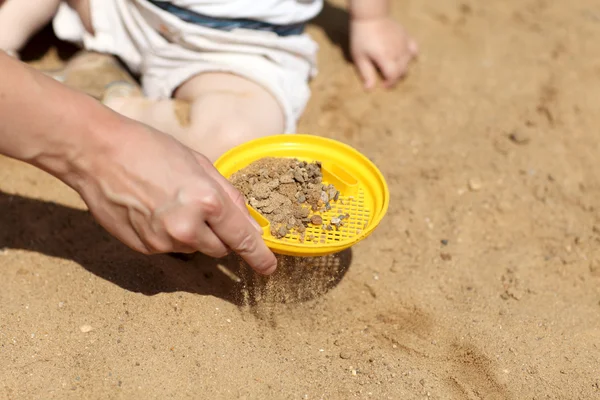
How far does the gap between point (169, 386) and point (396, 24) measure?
4.17 ft

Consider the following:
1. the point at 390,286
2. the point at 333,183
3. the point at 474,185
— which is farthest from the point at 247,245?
the point at 474,185

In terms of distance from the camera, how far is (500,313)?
4.52ft

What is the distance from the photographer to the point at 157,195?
1.00 meters

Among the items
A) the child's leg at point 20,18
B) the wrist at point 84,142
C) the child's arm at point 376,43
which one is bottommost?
the child's arm at point 376,43

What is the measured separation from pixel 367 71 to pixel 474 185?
49 cm

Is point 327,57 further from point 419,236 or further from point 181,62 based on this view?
point 419,236

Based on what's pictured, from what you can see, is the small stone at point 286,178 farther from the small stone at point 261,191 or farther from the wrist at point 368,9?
the wrist at point 368,9

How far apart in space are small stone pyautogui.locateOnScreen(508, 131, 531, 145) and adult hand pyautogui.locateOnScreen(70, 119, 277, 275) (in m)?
1.00

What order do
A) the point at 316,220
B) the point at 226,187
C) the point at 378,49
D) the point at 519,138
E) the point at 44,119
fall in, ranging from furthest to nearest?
1. the point at 378,49
2. the point at 519,138
3. the point at 316,220
4. the point at 226,187
5. the point at 44,119

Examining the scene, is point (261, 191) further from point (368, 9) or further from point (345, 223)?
point (368, 9)

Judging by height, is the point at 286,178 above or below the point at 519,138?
above

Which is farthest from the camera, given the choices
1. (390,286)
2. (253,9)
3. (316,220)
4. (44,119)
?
(253,9)

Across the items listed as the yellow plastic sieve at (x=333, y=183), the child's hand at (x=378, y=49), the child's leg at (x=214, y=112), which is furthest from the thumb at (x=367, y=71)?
the yellow plastic sieve at (x=333, y=183)

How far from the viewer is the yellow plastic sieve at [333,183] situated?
3.75 ft
